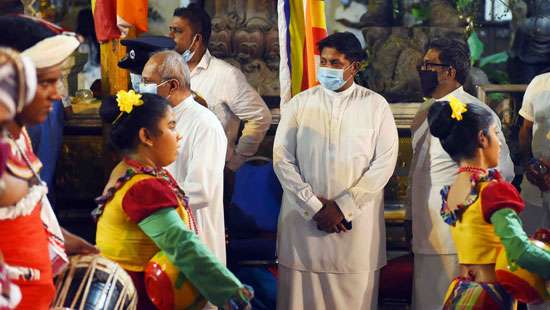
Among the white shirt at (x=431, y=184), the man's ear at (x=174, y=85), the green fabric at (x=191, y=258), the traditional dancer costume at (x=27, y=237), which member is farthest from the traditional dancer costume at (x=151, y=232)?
the white shirt at (x=431, y=184)

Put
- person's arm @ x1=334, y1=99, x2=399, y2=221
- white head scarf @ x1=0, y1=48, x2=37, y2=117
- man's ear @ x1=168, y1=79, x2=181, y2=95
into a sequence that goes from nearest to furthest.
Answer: white head scarf @ x1=0, y1=48, x2=37, y2=117 → man's ear @ x1=168, y1=79, x2=181, y2=95 → person's arm @ x1=334, y1=99, x2=399, y2=221

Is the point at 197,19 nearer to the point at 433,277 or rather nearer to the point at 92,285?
the point at 433,277

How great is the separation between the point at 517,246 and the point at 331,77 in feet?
6.56

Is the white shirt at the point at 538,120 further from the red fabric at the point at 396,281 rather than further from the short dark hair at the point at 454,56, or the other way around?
the red fabric at the point at 396,281

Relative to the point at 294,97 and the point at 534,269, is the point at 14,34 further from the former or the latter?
the point at 294,97

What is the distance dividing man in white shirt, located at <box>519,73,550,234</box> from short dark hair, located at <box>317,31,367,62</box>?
1174mm

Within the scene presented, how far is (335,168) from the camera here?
6645 mm

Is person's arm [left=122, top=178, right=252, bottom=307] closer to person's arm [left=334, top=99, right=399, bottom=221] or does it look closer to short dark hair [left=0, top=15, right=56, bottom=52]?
short dark hair [left=0, top=15, right=56, bottom=52]

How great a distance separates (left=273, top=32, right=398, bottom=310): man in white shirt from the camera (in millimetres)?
6629

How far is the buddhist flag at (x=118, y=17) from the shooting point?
23.4 feet

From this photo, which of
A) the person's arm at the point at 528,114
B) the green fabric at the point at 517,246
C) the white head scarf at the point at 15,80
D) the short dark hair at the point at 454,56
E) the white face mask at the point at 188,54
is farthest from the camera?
the white face mask at the point at 188,54

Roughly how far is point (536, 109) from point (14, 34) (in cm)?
408

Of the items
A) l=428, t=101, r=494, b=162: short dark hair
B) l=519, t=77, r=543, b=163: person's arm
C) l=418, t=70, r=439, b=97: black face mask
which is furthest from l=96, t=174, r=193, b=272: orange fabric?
l=519, t=77, r=543, b=163: person's arm

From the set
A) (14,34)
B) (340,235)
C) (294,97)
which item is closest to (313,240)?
(340,235)
